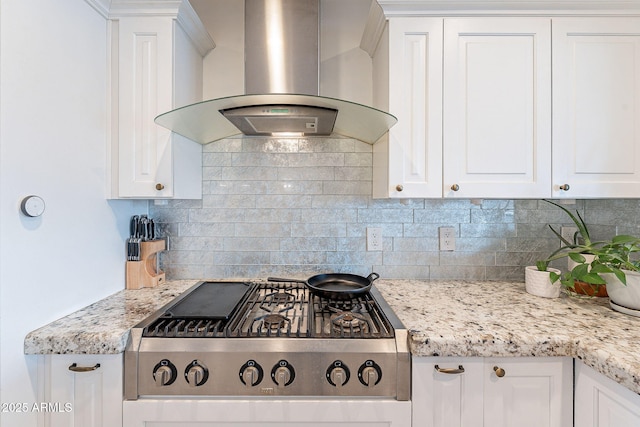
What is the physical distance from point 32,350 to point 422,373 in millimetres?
1279

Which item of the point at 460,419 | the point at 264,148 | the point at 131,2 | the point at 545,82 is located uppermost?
the point at 131,2

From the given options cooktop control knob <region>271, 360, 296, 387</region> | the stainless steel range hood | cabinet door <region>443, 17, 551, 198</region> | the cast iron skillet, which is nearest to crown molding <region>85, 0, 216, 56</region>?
the stainless steel range hood

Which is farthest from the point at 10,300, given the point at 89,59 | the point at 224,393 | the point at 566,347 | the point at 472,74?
the point at 472,74

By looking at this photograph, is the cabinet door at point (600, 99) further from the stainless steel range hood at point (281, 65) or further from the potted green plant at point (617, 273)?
the stainless steel range hood at point (281, 65)

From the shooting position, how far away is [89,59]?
1327 millimetres

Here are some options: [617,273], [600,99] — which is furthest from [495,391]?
[600,99]

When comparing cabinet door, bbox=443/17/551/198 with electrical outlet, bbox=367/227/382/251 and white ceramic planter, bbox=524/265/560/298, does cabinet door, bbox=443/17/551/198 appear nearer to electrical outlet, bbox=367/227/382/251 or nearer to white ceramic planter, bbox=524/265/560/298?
white ceramic planter, bbox=524/265/560/298

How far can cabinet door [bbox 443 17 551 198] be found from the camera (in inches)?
54.6

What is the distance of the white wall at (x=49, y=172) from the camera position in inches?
39.0

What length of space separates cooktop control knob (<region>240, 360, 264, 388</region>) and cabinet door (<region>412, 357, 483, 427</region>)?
50 centimetres

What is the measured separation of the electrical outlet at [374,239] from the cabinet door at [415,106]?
383 millimetres

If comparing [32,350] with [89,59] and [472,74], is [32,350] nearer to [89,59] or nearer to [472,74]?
[89,59]

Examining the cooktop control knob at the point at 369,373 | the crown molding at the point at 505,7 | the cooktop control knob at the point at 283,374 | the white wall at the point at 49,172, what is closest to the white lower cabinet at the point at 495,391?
the cooktop control knob at the point at 369,373

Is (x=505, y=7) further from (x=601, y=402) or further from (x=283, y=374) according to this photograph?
(x=283, y=374)
